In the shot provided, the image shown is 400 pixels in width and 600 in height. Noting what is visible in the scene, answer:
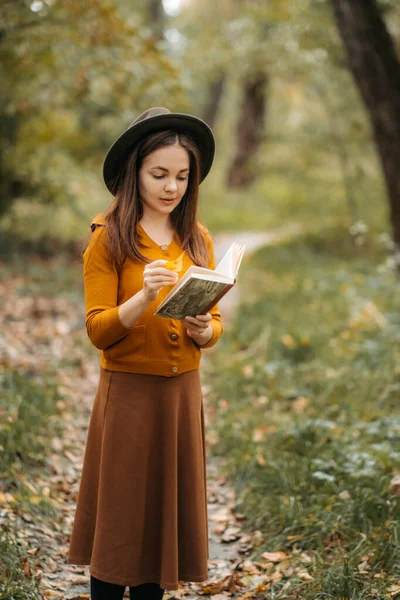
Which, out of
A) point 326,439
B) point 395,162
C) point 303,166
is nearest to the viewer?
point 326,439

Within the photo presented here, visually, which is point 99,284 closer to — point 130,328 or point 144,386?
point 130,328

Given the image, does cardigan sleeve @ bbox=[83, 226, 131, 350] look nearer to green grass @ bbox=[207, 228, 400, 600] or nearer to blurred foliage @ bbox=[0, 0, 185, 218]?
green grass @ bbox=[207, 228, 400, 600]

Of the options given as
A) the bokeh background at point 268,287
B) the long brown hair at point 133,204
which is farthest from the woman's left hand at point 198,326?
the bokeh background at point 268,287

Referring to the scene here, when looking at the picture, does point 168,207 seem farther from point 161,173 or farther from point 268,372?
point 268,372

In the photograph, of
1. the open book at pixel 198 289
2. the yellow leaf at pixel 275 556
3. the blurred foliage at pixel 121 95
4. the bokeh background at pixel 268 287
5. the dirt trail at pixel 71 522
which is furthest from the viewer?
the blurred foliage at pixel 121 95

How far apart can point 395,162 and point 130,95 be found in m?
2.96

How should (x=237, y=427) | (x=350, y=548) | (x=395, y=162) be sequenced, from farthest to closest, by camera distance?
(x=395, y=162) → (x=237, y=427) → (x=350, y=548)

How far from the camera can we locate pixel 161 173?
257cm

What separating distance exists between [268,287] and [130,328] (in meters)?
6.64

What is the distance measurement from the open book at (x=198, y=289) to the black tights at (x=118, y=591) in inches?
44.2

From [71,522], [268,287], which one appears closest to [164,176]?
[71,522]

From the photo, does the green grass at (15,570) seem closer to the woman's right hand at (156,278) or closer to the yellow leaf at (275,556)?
the yellow leaf at (275,556)

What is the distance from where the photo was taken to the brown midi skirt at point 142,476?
2.61 meters

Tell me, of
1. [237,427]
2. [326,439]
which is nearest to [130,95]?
[237,427]
